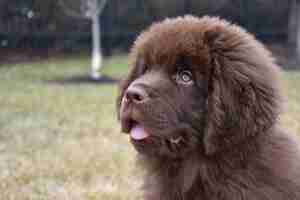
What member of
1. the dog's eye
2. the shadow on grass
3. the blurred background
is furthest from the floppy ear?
the shadow on grass

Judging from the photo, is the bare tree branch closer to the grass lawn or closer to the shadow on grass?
the shadow on grass

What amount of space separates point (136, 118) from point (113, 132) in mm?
4766

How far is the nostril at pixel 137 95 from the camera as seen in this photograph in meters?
3.14

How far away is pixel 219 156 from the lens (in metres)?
3.28

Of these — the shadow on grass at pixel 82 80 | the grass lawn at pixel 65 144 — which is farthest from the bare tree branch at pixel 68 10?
the grass lawn at pixel 65 144

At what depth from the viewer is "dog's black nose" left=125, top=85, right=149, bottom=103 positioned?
10.3ft

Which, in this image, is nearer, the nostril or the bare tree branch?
the nostril

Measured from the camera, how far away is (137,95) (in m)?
3.15

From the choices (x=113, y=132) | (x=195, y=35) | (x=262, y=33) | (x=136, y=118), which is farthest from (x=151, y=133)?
→ (x=262, y=33)

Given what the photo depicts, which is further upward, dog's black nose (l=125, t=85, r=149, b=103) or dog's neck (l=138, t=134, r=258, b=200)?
dog's black nose (l=125, t=85, r=149, b=103)

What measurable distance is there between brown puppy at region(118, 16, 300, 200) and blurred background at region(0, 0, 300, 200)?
0.57 metres

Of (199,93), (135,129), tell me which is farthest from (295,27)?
(135,129)

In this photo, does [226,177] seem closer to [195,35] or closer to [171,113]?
[171,113]

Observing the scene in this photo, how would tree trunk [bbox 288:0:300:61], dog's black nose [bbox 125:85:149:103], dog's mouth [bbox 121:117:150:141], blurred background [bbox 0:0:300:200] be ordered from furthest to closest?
1. tree trunk [bbox 288:0:300:61]
2. blurred background [bbox 0:0:300:200]
3. dog's mouth [bbox 121:117:150:141]
4. dog's black nose [bbox 125:85:149:103]
